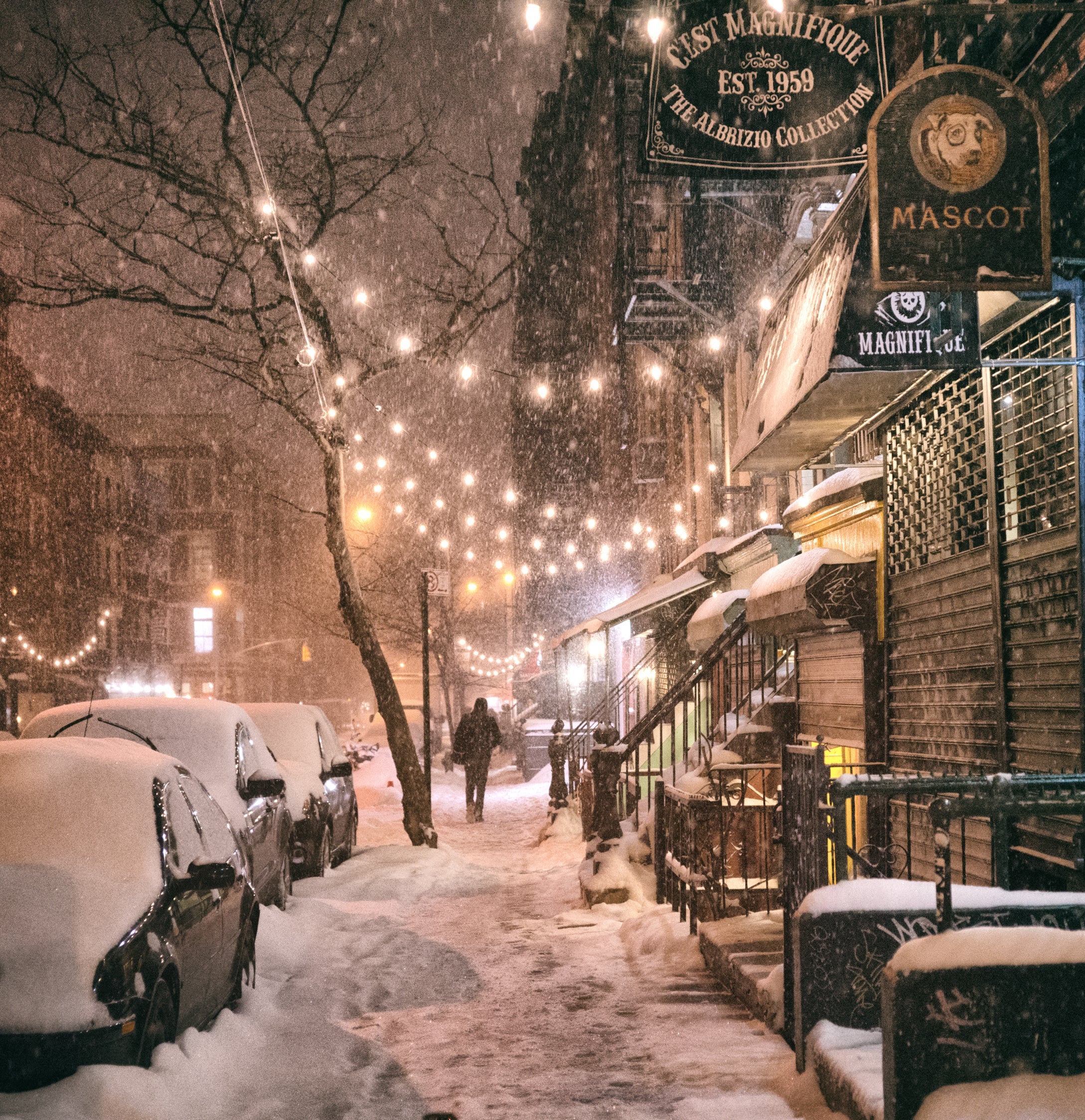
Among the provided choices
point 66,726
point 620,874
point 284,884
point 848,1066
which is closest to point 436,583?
point 620,874

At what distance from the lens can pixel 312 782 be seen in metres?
12.2

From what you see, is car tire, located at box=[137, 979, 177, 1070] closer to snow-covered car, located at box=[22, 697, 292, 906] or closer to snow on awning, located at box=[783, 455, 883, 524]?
snow-covered car, located at box=[22, 697, 292, 906]

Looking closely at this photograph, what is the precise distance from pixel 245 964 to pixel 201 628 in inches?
2655

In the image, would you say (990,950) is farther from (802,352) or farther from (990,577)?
(802,352)

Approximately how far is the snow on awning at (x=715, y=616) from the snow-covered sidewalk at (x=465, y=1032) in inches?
186

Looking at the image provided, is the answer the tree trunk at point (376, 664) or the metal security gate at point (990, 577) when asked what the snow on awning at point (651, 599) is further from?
the metal security gate at point (990, 577)

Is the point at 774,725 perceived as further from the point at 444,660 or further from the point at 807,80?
the point at 444,660

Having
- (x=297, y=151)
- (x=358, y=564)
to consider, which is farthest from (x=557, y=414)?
(x=297, y=151)

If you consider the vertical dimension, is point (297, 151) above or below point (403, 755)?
above

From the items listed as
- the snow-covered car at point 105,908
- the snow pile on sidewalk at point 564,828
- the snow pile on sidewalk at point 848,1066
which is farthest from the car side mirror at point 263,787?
the snow pile on sidewalk at point 564,828

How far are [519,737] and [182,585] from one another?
44.9 metres

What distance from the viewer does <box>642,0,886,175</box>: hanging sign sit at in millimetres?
7480

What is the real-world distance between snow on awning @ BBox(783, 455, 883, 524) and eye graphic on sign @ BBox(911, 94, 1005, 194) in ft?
14.8

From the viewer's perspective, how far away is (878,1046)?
15.6 feet
